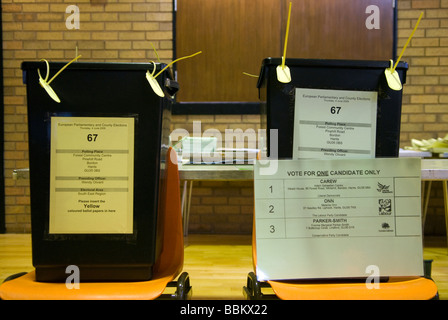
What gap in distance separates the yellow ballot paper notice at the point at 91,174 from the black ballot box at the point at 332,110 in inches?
13.2

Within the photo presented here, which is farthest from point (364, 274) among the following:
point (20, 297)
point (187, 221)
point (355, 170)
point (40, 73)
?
point (187, 221)

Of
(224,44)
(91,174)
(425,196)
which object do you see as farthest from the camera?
(224,44)

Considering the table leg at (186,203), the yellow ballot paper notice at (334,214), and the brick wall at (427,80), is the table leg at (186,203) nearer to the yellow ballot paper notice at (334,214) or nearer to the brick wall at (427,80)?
the brick wall at (427,80)

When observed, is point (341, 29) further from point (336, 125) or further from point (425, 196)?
point (336, 125)

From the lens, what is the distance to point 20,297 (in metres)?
0.79

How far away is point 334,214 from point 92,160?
554 mm

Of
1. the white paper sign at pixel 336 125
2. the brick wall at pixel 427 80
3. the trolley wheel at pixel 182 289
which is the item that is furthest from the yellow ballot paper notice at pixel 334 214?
the brick wall at pixel 427 80

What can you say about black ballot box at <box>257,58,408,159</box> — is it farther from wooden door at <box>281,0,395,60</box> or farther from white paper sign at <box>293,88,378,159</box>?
wooden door at <box>281,0,395,60</box>

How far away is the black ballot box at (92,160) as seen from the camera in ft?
2.72

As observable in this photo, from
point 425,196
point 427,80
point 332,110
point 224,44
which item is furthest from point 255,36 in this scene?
point 332,110

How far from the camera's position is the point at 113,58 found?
345cm

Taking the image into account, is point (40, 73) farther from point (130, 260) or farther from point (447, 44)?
point (447, 44)

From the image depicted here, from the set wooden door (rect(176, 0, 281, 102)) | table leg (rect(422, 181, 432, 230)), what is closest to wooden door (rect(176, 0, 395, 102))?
wooden door (rect(176, 0, 281, 102))
